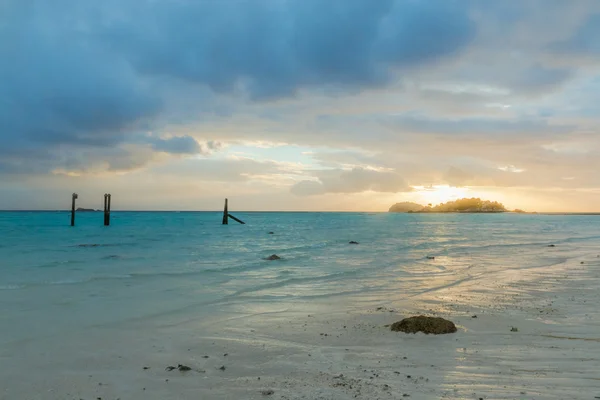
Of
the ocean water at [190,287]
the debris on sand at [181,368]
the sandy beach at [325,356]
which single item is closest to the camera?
the sandy beach at [325,356]

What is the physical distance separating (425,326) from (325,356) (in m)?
2.69

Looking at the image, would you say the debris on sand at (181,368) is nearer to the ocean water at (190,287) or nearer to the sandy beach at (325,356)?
the sandy beach at (325,356)

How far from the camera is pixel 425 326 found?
9594mm

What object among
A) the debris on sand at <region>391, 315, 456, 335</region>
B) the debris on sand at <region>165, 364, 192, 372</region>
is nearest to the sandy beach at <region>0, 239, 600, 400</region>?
the debris on sand at <region>165, 364, 192, 372</region>

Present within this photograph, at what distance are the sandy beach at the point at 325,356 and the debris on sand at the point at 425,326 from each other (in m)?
0.22

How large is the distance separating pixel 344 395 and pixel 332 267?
18528mm

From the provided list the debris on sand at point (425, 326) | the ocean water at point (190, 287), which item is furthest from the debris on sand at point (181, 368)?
the debris on sand at point (425, 326)

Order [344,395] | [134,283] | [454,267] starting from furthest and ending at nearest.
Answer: [454,267], [134,283], [344,395]

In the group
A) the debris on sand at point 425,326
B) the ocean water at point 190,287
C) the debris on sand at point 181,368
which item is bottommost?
the ocean water at point 190,287

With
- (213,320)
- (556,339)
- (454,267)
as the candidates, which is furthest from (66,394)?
(454,267)

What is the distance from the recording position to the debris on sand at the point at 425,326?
9.50 meters

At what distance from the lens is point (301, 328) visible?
34.1ft

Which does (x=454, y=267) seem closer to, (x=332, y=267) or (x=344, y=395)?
(x=332, y=267)

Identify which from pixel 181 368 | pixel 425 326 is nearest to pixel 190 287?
pixel 181 368
